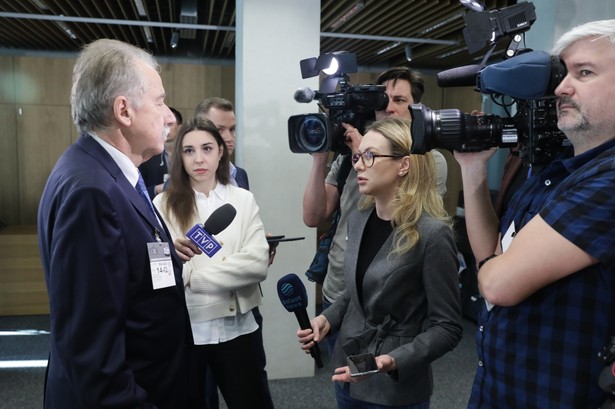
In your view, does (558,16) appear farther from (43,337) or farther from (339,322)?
(43,337)

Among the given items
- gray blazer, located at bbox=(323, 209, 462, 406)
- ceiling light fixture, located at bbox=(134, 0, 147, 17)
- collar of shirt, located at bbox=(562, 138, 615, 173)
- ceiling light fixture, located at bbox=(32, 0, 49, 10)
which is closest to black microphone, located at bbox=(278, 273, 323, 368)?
gray blazer, located at bbox=(323, 209, 462, 406)

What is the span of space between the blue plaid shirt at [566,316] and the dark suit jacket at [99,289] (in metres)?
0.80

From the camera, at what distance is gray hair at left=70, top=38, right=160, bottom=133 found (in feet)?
4.09

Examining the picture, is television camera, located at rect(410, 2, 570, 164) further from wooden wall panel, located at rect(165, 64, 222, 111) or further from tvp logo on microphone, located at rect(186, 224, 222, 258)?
wooden wall panel, located at rect(165, 64, 222, 111)

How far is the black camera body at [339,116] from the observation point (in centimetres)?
207

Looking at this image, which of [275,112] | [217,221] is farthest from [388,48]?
[217,221]

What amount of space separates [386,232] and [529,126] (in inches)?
22.6

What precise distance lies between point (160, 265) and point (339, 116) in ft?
3.68

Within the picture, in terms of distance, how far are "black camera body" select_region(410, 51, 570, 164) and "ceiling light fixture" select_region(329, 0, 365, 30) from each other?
3497 millimetres

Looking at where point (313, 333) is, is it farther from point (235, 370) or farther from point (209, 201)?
point (209, 201)

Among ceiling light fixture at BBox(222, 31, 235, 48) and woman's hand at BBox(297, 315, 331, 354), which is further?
ceiling light fixture at BBox(222, 31, 235, 48)

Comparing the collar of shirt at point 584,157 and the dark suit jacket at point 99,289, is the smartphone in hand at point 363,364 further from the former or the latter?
the collar of shirt at point 584,157

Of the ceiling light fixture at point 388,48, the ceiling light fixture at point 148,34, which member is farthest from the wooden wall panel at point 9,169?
the ceiling light fixture at point 388,48

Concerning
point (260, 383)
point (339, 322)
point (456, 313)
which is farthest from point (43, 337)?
point (456, 313)
